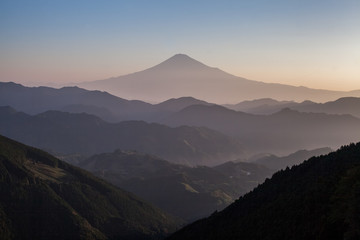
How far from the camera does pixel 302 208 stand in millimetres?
98125

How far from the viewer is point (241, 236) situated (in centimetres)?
11481

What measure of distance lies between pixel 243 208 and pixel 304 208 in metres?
59.6

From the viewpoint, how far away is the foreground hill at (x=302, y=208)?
71062 millimetres

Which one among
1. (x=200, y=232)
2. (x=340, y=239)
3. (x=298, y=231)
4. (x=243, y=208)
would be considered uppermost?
(x=340, y=239)

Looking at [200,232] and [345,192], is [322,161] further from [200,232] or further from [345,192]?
[345,192]

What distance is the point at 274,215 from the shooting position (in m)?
111

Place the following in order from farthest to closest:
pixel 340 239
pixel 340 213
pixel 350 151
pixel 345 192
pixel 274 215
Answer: pixel 350 151 < pixel 274 215 < pixel 345 192 < pixel 340 213 < pixel 340 239

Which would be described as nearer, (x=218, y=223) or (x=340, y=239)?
(x=340, y=239)

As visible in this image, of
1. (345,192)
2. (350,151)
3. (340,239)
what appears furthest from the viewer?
(350,151)

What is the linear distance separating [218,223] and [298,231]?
6835cm

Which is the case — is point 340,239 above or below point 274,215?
above

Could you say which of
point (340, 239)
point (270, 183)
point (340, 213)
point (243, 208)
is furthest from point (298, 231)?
point (270, 183)

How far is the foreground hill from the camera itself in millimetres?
71062

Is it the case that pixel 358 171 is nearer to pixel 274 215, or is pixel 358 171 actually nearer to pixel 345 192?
pixel 345 192
